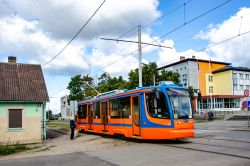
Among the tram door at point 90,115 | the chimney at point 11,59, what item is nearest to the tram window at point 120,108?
the tram door at point 90,115

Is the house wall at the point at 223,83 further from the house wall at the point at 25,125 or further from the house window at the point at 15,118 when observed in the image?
the house window at the point at 15,118

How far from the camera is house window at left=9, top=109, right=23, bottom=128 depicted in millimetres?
20873

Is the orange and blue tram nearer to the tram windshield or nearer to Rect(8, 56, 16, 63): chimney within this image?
the tram windshield

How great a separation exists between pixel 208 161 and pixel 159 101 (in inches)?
231

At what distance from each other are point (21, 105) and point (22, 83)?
6.54 ft

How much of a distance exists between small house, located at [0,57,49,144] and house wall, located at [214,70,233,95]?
53.1 meters

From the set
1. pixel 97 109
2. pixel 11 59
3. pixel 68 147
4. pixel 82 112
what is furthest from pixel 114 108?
pixel 11 59

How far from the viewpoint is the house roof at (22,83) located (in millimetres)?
21219

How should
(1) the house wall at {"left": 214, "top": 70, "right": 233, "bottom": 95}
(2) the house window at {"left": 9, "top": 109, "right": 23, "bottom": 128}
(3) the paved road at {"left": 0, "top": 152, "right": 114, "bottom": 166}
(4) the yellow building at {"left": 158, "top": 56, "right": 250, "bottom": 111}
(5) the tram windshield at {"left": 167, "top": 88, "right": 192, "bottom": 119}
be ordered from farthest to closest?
(1) the house wall at {"left": 214, "top": 70, "right": 233, "bottom": 95} < (4) the yellow building at {"left": 158, "top": 56, "right": 250, "bottom": 111} < (2) the house window at {"left": 9, "top": 109, "right": 23, "bottom": 128} < (5) the tram windshield at {"left": 167, "top": 88, "right": 192, "bottom": 119} < (3) the paved road at {"left": 0, "top": 152, "right": 114, "bottom": 166}

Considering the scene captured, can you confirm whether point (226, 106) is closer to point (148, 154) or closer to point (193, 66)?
point (193, 66)

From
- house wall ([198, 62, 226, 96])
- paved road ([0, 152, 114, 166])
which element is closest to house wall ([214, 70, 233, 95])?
house wall ([198, 62, 226, 96])

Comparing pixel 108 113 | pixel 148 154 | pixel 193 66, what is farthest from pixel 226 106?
pixel 148 154

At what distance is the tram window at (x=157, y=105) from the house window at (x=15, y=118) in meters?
10.2

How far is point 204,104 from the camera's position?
64.5 meters
